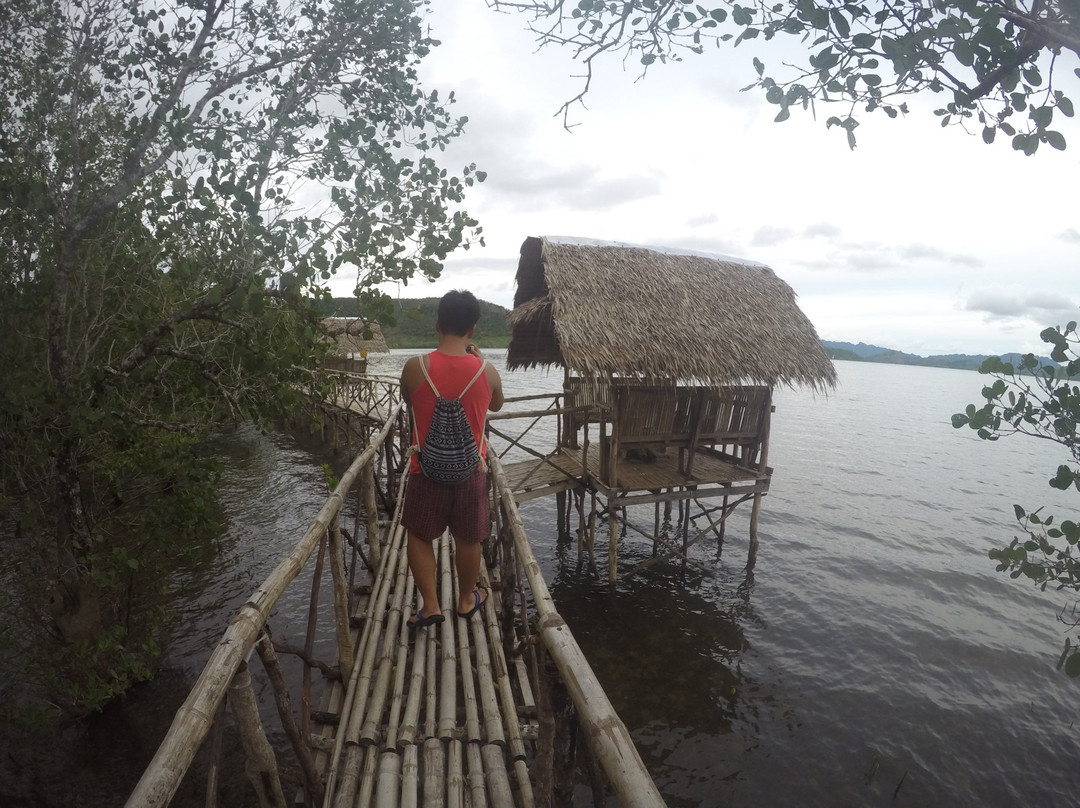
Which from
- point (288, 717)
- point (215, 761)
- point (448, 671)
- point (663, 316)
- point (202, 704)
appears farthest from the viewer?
point (663, 316)

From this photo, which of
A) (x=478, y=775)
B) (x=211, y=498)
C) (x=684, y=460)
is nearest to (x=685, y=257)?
(x=684, y=460)

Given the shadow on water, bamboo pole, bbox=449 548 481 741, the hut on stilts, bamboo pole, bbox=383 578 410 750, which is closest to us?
bamboo pole, bbox=383 578 410 750

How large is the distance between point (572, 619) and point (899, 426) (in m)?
38.0

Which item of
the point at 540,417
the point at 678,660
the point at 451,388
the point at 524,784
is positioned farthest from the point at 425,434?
the point at 540,417

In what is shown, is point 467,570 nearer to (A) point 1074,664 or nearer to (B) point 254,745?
(B) point 254,745

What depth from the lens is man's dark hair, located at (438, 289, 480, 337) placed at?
9.68ft

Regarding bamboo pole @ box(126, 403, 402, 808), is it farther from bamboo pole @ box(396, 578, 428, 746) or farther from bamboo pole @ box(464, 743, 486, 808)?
bamboo pole @ box(464, 743, 486, 808)

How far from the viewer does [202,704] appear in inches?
56.1

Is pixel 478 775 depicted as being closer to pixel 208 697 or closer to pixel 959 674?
pixel 208 697

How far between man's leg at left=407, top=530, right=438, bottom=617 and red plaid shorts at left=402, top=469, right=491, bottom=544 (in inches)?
2.6

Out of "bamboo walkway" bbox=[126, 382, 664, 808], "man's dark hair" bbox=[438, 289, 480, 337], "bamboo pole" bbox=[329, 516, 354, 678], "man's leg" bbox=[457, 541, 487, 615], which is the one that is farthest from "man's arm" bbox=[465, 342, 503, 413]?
"bamboo pole" bbox=[329, 516, 354, 678]

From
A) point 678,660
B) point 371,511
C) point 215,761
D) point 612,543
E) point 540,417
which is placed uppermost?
point 540,417

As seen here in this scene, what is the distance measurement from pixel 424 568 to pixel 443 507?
16.9 inches

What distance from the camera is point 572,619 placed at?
8.57m
